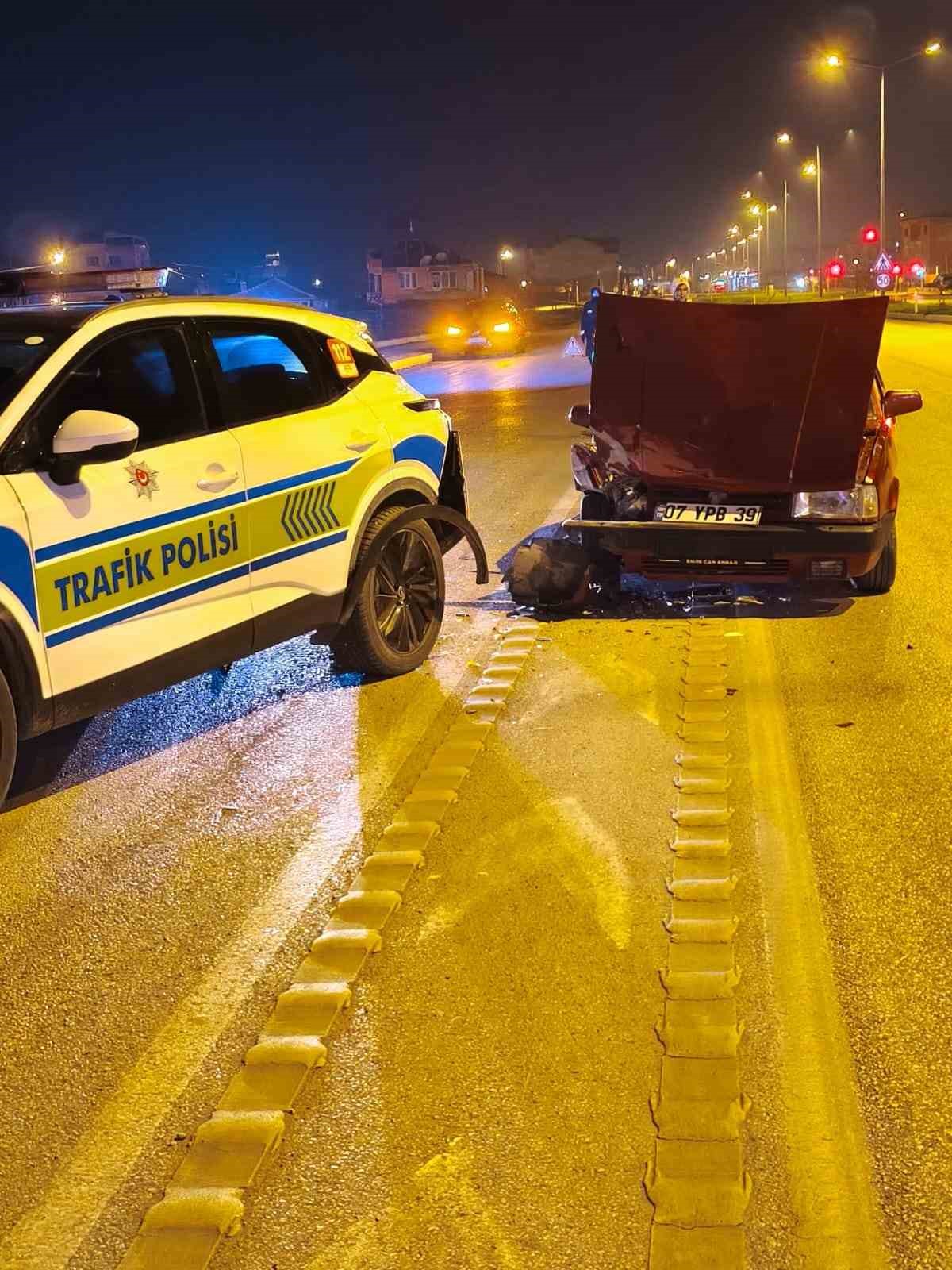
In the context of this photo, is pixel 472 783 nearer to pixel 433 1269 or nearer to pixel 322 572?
pixel 322 572

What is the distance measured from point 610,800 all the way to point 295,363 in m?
2.53

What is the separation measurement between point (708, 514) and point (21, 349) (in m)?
4.11

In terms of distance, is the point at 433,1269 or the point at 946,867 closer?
the point at 433,1269

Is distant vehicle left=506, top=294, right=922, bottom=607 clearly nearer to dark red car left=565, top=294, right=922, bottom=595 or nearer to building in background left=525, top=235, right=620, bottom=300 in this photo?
dark red car left=565, top=294, right=922, bottom=595

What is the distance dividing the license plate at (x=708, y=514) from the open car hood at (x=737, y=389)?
0.38 ft

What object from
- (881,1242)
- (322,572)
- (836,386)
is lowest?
(881,1242)

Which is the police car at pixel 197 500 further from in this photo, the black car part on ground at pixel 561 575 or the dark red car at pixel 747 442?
the dark red car at pixel 747 442

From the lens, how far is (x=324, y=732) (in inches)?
246

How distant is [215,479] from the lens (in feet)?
18.6

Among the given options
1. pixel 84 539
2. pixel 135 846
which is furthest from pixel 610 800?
pixel 84 539

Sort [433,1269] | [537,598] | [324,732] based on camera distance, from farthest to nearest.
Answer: [537,598] < [324,732] < [433,1269]

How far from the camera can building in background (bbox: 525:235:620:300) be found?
159 meters

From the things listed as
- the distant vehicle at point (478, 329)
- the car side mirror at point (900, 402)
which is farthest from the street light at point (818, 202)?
the car side mirror at point (900, 402)

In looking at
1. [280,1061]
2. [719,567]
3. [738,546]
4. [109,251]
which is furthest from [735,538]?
[109,251]
